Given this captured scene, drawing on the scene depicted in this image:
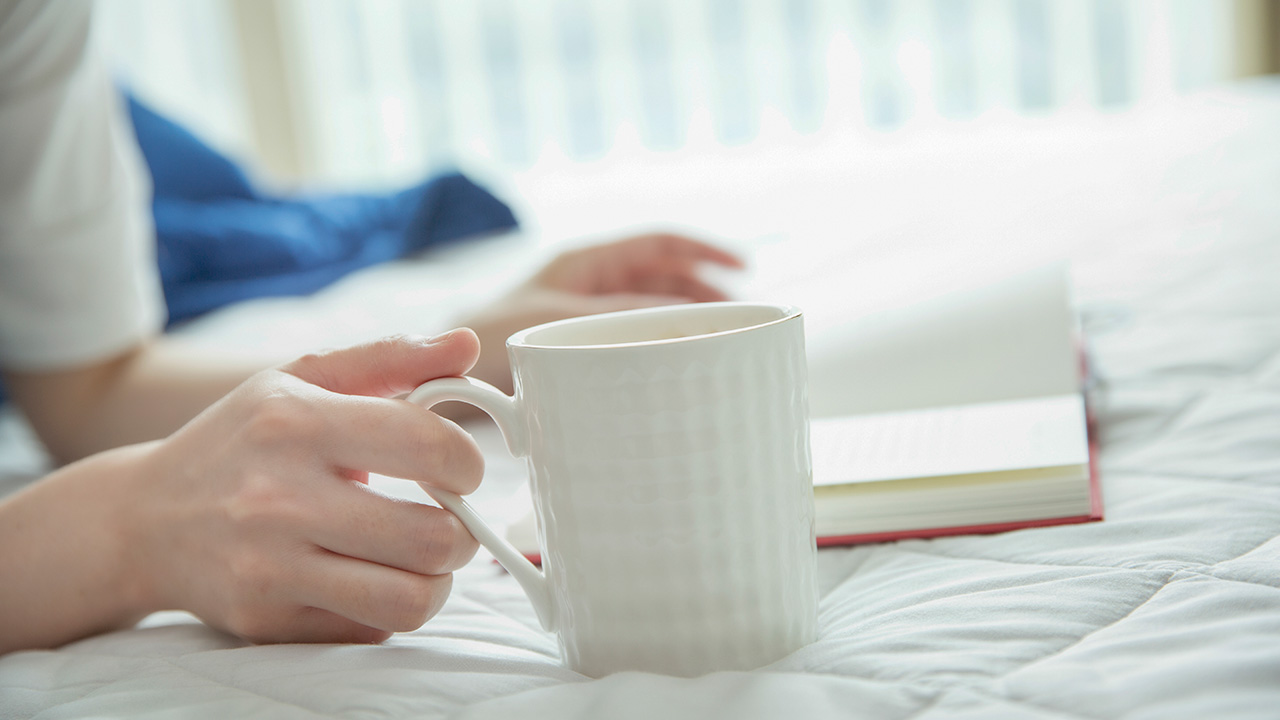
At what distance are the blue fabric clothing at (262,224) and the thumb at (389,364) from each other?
0.93 metres

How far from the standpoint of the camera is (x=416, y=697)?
348 mm

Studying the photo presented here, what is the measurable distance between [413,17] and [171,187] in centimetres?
191

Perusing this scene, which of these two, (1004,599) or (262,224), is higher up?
(262,224)

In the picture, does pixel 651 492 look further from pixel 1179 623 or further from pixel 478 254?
pixel 478 254

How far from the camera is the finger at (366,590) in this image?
14.8 inches

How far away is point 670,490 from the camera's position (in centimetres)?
34

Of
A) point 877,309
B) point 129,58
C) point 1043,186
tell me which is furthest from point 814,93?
point 877,309

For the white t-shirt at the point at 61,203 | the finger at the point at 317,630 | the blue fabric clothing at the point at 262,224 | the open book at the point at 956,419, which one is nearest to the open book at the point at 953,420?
the open book at the point at 956,419

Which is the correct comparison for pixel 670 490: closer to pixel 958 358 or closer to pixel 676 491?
pixel 676 491

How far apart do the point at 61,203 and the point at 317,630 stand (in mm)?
587

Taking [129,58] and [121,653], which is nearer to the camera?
[121,653]

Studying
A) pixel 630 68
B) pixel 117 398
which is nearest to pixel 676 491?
pixel 117 398

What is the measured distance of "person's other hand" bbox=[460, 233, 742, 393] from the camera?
750mm

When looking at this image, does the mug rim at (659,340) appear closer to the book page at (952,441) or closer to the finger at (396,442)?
the finger at (396,442)
